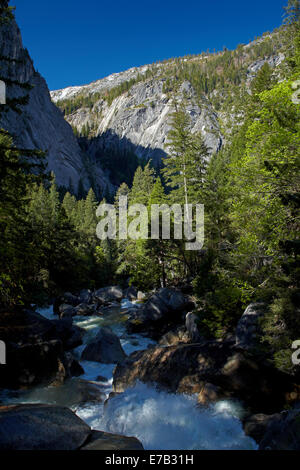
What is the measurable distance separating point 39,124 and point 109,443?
98189 mm

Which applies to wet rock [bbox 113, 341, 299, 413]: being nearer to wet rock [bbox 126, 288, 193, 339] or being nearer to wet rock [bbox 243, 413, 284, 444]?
wet rock [bbox 243, 413, 284, 444]

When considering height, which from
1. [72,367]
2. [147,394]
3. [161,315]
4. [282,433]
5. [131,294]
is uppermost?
[282,433]

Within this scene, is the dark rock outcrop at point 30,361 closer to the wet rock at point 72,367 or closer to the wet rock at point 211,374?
the wet rock at point 72,367

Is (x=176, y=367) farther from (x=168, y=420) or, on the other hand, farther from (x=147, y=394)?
(x=168, y=420)

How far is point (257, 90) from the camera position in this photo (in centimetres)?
2325

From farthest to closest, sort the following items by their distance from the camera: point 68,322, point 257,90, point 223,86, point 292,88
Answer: point 223,86
point 257,90
point 68,322
point 292,88

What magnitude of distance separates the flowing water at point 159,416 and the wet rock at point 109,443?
1298 mm

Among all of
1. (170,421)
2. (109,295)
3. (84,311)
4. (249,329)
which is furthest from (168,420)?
(109,295)

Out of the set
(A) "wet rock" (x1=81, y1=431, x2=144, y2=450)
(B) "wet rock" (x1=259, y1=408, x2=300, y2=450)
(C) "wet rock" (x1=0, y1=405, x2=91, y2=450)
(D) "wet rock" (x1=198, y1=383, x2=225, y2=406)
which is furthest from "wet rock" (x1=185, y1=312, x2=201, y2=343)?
(C) "wet rock" (x1=0, y1=405, x2=91, y2=450)

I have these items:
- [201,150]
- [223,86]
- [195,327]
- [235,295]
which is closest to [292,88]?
[235,295]

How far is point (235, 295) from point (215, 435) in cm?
639

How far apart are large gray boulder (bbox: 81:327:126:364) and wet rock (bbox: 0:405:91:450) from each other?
7.89 meters

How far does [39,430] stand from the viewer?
474cm

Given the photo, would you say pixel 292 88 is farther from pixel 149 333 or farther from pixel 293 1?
pixel 149 333
